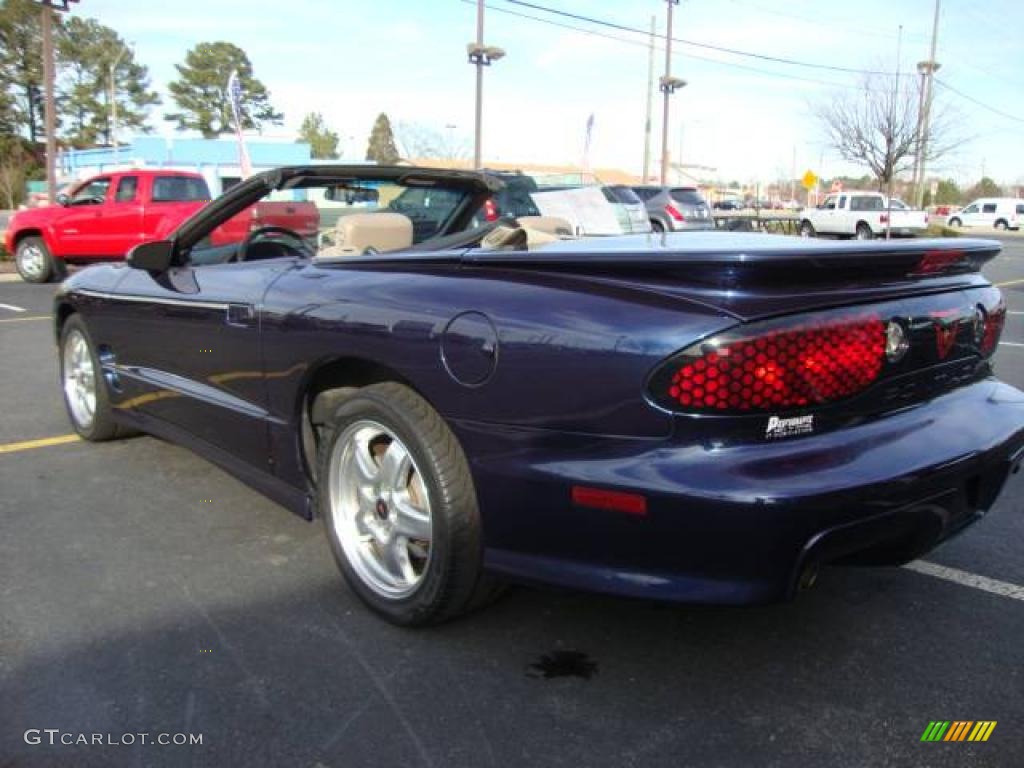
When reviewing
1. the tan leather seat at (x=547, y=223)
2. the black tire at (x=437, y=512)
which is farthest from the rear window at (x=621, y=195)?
the black tire at (x=437, y=512)

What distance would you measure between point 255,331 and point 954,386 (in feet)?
7.68

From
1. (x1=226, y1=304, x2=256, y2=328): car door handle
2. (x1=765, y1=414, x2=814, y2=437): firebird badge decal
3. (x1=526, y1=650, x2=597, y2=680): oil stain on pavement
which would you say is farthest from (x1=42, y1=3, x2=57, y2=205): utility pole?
(x1=765, y1=414, x2=814, y2=437): firebird badge decal

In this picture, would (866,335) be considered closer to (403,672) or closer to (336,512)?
(403,672)

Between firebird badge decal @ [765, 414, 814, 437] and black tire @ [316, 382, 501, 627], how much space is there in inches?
32.4

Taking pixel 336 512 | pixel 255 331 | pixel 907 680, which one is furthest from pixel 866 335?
pixel 255 331

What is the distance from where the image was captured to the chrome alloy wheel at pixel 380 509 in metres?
2.62

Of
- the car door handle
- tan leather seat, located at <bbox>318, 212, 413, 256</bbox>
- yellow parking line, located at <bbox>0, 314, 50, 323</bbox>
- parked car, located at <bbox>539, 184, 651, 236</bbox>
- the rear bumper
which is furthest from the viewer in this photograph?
parked car, located at <bbox>539, 184, 651, 236</bbox>

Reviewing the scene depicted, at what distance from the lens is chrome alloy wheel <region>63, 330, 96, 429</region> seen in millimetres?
4578

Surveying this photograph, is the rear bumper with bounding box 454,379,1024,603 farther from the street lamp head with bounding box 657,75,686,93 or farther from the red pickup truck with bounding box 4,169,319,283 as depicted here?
the street lamp head with bounding box 657,75,686,93

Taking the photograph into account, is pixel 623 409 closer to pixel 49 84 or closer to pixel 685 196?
pixel 49 84

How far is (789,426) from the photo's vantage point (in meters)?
2.06

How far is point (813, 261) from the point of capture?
209 cm

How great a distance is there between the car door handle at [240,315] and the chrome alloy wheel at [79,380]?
1687mm

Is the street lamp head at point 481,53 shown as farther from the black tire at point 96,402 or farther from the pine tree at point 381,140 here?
the pine tree at point 381,140
